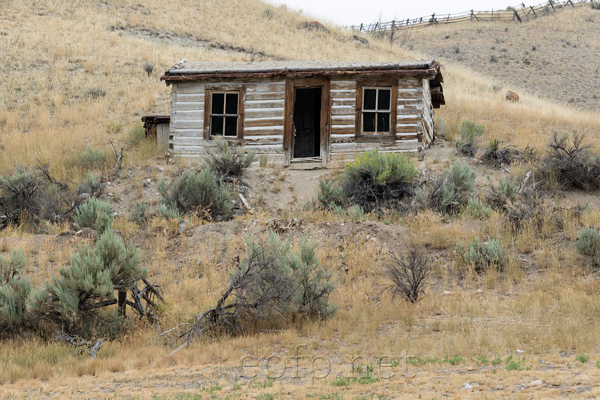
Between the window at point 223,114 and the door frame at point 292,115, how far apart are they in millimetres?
1314

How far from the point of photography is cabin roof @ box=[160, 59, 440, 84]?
17.8 m

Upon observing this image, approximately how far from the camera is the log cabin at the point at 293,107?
17844 millimetres

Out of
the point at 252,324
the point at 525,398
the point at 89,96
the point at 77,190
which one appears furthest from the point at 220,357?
the point at 89,96

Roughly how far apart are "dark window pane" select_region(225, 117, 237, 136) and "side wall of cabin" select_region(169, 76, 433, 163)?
0.35 m

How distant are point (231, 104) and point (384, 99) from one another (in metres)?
4.36

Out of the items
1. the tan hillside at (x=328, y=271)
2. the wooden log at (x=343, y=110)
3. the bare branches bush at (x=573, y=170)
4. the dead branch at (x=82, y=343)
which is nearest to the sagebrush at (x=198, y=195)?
the tan hillside at (x=328, y=271)

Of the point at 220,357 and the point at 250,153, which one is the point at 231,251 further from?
the point at 250,153

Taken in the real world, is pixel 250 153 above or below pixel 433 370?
above

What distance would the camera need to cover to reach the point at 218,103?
1867cm

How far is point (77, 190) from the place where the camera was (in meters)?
16.3

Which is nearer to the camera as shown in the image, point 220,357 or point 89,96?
point 220,357

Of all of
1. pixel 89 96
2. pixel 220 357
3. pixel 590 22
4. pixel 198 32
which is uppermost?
pixel 590 22

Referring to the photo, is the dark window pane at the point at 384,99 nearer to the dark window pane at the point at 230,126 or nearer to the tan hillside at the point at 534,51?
the dark window pane at the point at 230,126

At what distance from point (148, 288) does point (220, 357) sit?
2.08m
